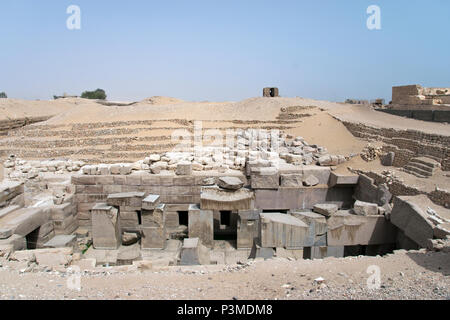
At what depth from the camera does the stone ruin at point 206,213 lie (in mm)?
7026

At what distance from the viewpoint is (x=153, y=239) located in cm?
855

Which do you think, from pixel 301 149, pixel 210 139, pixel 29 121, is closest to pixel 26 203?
pixel 210 139

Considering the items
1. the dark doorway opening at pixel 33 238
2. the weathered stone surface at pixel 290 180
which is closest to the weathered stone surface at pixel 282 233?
the weathered stone surface at pixel 290 180

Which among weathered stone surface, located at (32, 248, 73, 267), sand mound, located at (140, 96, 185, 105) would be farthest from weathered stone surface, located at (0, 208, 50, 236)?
sand mound, located at (140, 96, 185, 105)

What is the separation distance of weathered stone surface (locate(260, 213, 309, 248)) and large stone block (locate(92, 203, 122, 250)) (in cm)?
416

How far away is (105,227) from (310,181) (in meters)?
6.21

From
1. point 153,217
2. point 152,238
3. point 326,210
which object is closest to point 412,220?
point 326,210

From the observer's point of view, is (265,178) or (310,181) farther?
(310,181)

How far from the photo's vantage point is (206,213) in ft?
27.6

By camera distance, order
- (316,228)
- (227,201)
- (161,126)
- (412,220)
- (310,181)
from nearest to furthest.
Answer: (412,220), (316,228), (227,201), (310,181), (161,126)

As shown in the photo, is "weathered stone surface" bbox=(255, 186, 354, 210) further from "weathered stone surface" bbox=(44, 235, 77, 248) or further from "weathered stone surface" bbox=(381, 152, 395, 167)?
"weathered stone surface" bbox=(44, 235, 77, 248)

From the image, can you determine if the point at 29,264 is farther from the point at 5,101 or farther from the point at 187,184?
the point at 5,101

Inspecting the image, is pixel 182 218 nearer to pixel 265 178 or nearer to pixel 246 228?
pixel 246 228
